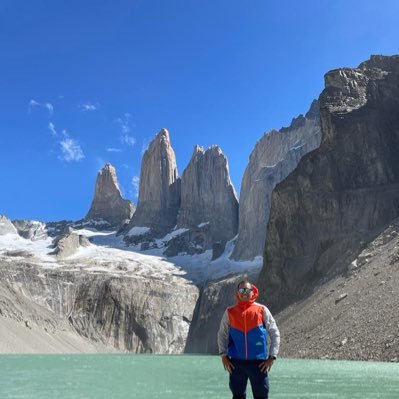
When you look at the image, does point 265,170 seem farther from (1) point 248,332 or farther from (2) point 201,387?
(1) point 248,332

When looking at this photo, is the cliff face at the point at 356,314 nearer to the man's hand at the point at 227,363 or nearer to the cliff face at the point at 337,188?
the cliff face at the point at 337,188

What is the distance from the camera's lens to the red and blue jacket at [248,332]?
898 centimetres

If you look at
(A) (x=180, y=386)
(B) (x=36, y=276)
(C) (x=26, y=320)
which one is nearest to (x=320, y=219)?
(C) (x=26, y=320)

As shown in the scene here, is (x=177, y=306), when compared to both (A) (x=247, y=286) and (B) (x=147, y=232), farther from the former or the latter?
(A) (x=247, y=286)

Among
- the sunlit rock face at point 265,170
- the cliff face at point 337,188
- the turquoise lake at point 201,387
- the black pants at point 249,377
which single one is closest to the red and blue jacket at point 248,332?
the black pants at point 249,377

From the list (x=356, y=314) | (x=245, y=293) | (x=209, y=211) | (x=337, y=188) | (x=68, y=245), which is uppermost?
(x=209, y=211)

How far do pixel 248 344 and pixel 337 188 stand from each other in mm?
71727

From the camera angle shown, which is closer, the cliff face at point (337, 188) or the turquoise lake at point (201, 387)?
the turquoise lake at point (201, 387)

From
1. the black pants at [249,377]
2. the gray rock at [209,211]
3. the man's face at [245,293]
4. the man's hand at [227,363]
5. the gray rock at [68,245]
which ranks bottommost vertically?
the black pants at [249,377]

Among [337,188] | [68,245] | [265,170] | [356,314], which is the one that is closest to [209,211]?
[265,170]

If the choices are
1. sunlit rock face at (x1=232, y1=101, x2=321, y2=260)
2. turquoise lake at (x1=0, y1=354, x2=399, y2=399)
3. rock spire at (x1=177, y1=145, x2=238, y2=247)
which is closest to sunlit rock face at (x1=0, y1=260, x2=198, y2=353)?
sunlit rock face at (x1=232, y1=101, x2=321, y2=260)

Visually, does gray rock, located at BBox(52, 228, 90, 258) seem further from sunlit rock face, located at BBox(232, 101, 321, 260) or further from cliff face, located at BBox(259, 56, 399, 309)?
cliff face, located at BBox(259, 56, 399, 309)

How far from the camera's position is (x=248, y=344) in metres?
8.99

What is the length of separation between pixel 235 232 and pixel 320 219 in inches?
4440
